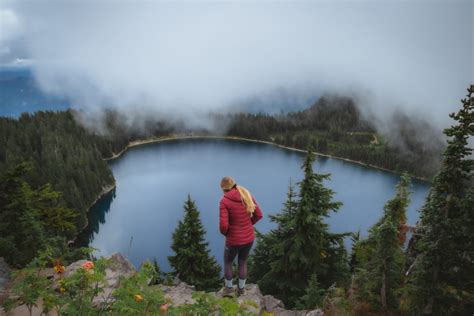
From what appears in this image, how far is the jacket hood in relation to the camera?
6.80 m

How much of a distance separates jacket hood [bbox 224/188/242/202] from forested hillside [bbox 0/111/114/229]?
64519mm

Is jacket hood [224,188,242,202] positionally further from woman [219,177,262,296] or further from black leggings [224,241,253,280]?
black leggings [224,241,253,280]

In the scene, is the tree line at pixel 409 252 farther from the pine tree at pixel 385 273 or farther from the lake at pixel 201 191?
the lake at pixel 201 191

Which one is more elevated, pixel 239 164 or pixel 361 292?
pixel 361 292

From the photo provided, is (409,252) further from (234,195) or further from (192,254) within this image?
(192,254)

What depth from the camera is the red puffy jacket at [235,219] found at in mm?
6754

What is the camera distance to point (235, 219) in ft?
22.7

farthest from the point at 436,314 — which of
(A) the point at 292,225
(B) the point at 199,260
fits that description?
(B) the point at 199,260

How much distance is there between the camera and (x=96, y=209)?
79.4 meters

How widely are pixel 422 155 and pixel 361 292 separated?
209551mm

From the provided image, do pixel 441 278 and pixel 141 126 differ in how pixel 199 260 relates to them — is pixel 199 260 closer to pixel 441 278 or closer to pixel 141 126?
pixel 441 278

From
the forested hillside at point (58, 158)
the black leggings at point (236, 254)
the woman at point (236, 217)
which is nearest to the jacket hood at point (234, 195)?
the woman at point (236, 217)

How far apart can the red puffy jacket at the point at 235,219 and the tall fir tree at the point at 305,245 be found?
7.13 m

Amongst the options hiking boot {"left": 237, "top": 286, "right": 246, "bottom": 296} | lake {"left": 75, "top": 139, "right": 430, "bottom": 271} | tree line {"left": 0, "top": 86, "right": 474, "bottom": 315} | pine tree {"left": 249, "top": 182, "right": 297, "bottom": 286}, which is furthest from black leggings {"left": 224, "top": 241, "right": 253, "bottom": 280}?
lake {"left": 75, "top": 139, "right": 430, "bottom": 271}
